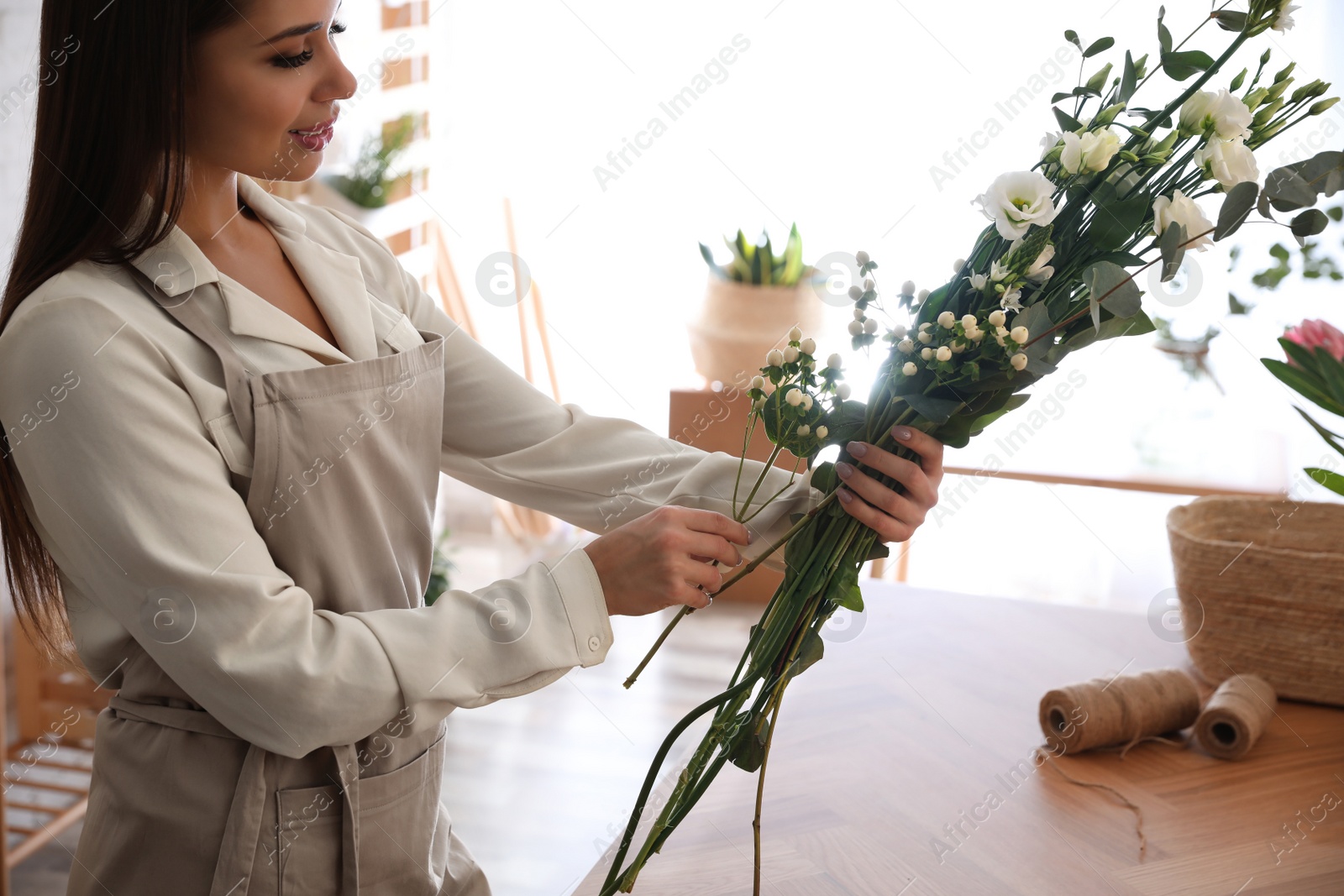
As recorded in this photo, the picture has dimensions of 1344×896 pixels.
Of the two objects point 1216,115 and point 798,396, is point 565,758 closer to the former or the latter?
point 798,396

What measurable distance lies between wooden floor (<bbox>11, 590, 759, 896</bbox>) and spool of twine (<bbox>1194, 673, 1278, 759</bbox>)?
1250mm

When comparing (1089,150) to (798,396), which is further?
(798,396)

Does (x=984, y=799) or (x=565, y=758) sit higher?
(x=984, y=799)

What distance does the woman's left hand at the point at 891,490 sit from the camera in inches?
40.9

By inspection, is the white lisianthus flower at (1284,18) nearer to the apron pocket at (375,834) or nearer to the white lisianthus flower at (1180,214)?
the white lisianthus flower at (1180,214)

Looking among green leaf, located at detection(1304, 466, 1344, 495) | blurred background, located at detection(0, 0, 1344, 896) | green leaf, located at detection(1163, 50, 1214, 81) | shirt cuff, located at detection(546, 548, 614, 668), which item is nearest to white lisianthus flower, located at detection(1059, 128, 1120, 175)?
green leaf, located at detection(1163, 50, 1214, 81)

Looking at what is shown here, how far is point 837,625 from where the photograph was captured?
1.61 meters

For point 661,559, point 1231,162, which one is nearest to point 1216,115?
point 1231,162

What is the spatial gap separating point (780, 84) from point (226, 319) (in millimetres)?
3110

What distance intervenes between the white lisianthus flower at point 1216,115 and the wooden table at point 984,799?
29.4 inches

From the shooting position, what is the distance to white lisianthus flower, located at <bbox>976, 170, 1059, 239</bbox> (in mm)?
876

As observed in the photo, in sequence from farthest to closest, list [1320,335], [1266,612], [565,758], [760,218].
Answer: [760,218]
[565,758]
[1266,612]
[1320,335]

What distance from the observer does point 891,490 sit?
105cm

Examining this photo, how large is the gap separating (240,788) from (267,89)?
0.65 metres
